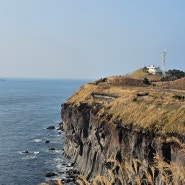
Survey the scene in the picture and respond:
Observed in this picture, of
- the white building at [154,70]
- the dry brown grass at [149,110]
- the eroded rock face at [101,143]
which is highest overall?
the white building at [154,70]

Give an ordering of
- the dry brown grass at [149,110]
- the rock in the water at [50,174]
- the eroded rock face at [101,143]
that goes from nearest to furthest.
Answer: the eroded rock face at [101,143]
the dry brown grass at [149,110]
the rock in the water at [50,174]

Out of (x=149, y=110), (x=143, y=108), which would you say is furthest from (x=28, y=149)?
(x=149, y=110)

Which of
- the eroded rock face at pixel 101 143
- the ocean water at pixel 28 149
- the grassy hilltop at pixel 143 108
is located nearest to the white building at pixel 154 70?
the ocean water at pixel 28 149

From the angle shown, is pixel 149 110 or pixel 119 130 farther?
pixel 119 130

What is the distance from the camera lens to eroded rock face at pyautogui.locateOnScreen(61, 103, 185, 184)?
43.0m

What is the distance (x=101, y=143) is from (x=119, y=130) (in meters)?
8.11

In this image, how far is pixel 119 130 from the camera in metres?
52.0

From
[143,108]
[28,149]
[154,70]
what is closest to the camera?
[143,108]

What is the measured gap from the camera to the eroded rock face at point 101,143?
4300cm

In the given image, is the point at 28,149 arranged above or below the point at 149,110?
below

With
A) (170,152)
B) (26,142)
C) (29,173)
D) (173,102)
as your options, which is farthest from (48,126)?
(170,152)

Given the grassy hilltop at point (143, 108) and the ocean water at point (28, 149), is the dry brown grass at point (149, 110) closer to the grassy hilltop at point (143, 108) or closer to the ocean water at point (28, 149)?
the grassy hilltop at point (143, 108)

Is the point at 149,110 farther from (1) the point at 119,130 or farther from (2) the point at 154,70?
(2) the point at 154,70

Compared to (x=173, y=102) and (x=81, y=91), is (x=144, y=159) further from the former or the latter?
(x=81, y=91)
